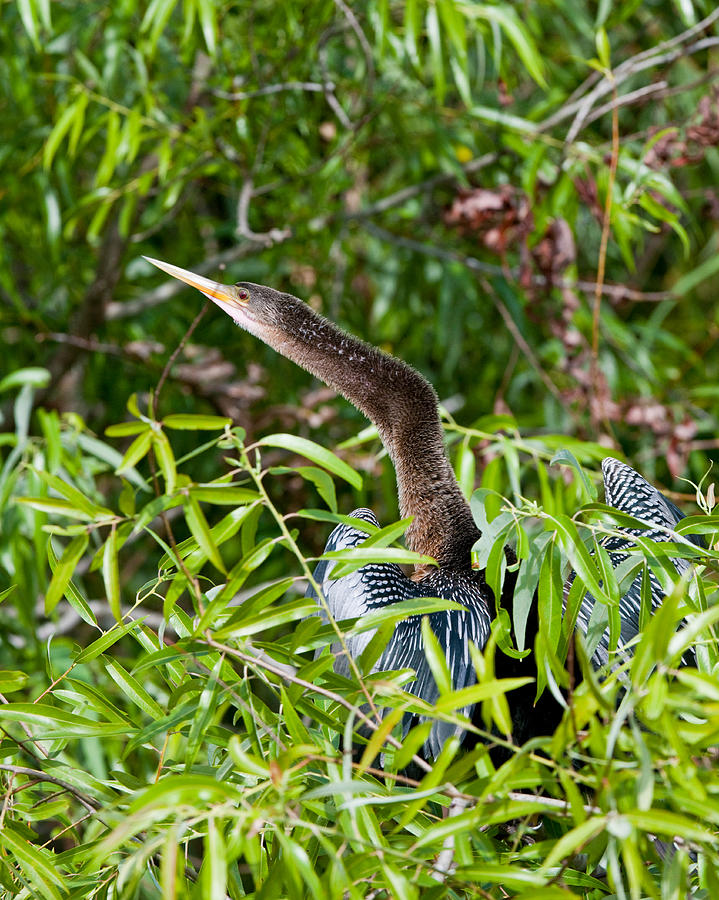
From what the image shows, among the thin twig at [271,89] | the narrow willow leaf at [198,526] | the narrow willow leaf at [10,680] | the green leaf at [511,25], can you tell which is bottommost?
the narrow willow leaf at [10,680]

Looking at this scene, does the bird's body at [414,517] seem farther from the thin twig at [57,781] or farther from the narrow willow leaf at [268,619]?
the thin twig at [57,781]

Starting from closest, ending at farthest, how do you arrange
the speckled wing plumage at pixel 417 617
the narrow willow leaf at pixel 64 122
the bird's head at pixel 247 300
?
the speckled wing plumage at pixel 417 617, the bird's head at pixel 247 300, the narrow willow leaf at pixel 64 122

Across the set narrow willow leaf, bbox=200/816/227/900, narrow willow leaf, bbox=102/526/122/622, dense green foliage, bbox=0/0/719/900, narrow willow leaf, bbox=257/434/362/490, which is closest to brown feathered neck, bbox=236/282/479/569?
dense green foliage, bbox=0/0/719/900

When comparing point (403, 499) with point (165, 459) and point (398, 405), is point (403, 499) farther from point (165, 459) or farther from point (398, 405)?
point (165, 459)

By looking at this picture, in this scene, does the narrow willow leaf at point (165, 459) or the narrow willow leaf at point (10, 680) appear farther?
the narrow willow leaf at point (10, 680)

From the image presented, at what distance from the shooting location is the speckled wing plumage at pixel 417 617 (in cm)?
140

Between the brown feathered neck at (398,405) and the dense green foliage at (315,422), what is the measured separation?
0.18 metres

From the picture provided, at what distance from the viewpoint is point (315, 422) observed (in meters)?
2.93

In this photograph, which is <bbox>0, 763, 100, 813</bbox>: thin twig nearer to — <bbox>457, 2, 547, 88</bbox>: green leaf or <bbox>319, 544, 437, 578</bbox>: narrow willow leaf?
<bbox>319, 544, 437, 578</bbox>: narrow willow leaf

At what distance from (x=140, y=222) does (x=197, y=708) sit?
2.76 meters

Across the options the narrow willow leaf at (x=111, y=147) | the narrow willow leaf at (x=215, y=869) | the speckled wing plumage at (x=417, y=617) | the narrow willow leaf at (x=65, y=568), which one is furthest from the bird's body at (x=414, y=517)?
the narrow willow leaf at (x=111, y=147)

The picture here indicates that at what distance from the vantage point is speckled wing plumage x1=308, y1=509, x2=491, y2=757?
4.58 ft

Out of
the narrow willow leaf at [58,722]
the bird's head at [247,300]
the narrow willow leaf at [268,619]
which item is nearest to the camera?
the narrow willow leaf at [268,619]

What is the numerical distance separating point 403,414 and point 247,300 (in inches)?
17.0
